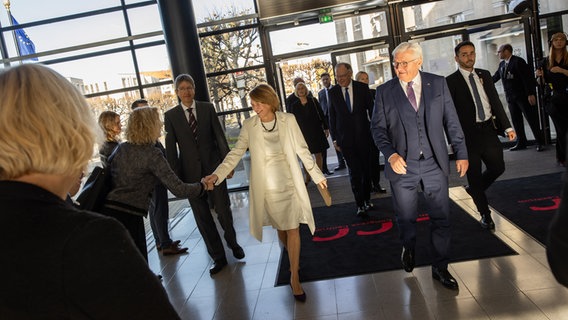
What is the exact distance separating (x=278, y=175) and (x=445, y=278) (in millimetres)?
1517

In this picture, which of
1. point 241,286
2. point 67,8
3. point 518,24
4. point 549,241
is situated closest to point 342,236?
point 241,286

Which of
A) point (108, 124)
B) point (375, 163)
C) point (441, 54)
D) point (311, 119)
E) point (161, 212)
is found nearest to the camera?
point (108, 124)

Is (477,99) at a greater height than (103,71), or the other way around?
(103,71)

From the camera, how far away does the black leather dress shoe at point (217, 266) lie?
174 inches

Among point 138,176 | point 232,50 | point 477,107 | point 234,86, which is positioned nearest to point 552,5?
point 477,107

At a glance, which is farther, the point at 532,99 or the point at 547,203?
the point at 532,99

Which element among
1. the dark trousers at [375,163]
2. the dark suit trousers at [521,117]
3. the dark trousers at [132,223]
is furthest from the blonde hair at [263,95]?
the dark suit trousers at [521,117]

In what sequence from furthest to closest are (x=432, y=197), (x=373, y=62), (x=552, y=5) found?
(x=373, y=62), (x=552, y=5), (x=432, y=197)

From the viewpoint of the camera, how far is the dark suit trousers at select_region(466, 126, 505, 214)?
4281mm

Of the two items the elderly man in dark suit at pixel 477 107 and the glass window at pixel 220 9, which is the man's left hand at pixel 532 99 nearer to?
the elderly man in dark suit at pixel 477 107

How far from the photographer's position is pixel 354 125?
5.51m

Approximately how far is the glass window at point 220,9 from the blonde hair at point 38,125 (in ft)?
25.9

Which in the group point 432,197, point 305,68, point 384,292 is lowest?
point 384,292

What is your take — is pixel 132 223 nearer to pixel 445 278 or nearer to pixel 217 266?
pixel 217 266
